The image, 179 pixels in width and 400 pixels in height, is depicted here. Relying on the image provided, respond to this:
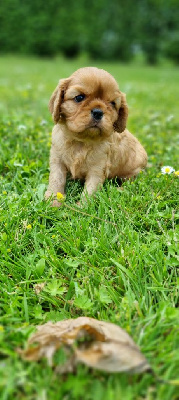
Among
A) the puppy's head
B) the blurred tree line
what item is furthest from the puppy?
the blurred tree line

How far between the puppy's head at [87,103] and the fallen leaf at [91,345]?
151 centimetres

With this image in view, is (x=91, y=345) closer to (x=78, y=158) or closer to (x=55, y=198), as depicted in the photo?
(x=55, y=198)

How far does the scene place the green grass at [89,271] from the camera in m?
1.53

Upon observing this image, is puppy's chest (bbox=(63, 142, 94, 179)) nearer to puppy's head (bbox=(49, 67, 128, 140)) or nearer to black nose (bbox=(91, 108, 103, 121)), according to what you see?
puppy's head (bbox=(49, 67, 128, 140))

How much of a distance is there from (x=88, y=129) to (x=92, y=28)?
22.7 metres

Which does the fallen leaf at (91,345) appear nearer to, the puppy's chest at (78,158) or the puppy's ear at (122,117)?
the puppy's chest at (78,158)

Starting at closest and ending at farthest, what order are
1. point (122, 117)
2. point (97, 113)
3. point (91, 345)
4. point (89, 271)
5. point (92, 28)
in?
point (91, 345) < point (89, 271) < point (97, 113) < point (122, 117) < point (92, 28)

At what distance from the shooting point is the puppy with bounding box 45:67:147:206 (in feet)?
9.50

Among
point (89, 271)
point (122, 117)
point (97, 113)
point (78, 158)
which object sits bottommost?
point (89, 271)

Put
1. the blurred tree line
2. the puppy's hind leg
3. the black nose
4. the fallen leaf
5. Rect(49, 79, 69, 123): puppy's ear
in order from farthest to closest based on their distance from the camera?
1. the blurred tree line
2. the puppy's hind leg
3. Rect(49, 79, 69, 123): puppy's ear
4. the black nose
5. the fallen leaf

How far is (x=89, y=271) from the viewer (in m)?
2.22

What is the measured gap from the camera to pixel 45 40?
23594mm

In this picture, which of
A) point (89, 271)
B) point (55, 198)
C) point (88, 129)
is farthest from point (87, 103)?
point (89, 271)

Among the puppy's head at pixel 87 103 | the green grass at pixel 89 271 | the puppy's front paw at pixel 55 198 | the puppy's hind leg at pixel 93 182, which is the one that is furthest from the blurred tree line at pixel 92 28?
the puppy's front paw at pixel 55 198
